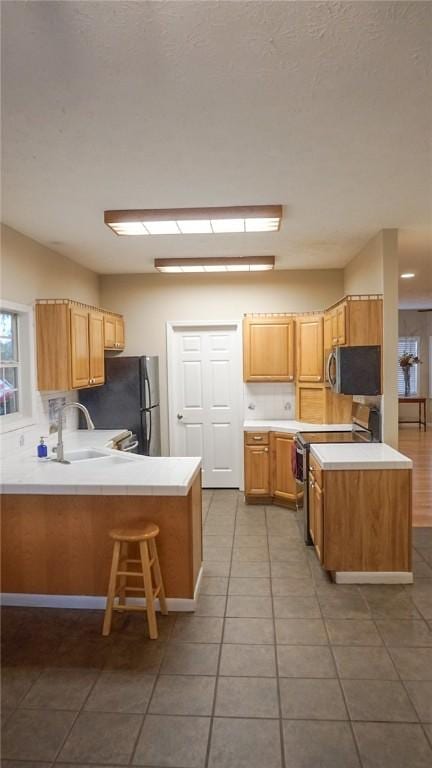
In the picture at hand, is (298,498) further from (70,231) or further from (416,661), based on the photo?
(70,231)

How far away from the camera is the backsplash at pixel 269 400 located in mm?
5621

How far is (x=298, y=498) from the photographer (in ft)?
15.8

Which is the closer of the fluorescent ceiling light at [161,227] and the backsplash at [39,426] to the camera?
the fluorescent ceiling light at [161,227]

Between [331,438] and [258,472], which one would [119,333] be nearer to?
[258,472]

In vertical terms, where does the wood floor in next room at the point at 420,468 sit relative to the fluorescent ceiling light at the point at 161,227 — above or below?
below

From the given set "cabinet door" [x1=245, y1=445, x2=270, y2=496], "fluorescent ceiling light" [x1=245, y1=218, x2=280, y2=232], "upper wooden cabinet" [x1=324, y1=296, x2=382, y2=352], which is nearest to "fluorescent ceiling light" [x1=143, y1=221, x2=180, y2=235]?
"fluorescent ceiling light" [x1=245, y1=218, x2=280, y2=232]

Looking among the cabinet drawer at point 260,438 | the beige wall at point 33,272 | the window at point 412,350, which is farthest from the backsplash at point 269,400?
the window at point 412,350

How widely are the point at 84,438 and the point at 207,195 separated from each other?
2507mm

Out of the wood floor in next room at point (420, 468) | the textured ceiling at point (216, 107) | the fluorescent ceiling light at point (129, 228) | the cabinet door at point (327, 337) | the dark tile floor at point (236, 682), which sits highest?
the textured ceiling at point (216, 107)

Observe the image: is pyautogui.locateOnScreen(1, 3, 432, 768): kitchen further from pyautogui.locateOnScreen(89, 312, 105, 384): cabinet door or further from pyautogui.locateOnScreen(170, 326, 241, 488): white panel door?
pyautogui.locateOnScreen(170, 326, 241, 488): white panel door

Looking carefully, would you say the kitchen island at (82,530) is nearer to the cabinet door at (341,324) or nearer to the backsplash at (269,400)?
the cabinet door at (341,324)

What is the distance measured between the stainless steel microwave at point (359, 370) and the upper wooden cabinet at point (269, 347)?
146cm

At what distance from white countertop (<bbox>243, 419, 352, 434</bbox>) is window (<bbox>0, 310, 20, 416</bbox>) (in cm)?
239

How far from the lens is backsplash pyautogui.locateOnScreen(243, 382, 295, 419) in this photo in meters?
5.62
